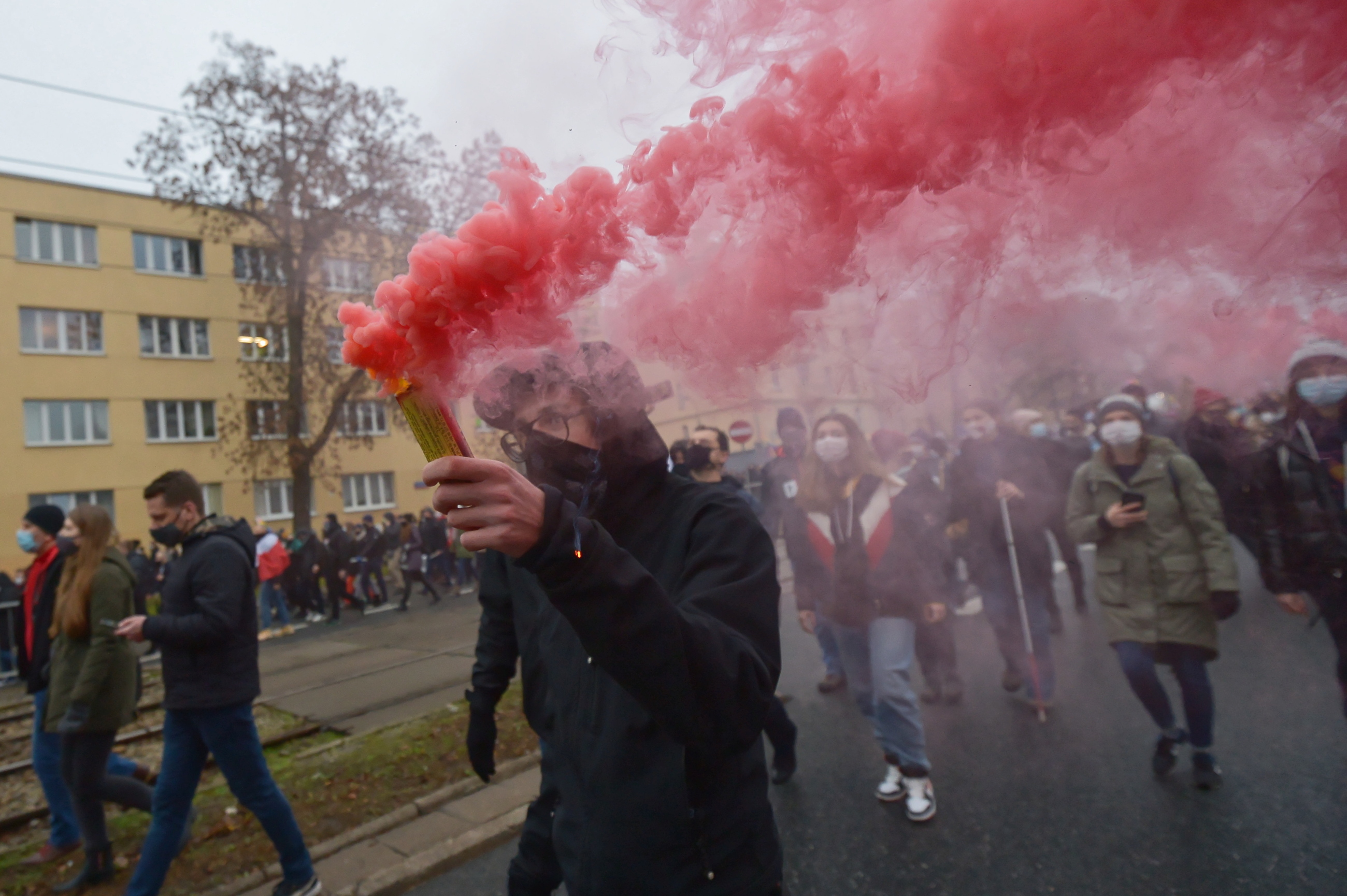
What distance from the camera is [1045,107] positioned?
1300 millimetres

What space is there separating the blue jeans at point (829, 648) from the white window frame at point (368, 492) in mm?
23439

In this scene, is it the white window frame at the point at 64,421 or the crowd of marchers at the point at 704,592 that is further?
the white window frame at the point at 64,421

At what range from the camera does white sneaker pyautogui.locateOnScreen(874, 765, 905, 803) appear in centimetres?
396

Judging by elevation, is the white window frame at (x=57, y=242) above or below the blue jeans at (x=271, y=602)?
above

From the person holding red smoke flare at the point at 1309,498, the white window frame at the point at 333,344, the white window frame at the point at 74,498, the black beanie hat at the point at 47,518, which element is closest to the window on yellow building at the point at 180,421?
the white window frame at the point at 74,498

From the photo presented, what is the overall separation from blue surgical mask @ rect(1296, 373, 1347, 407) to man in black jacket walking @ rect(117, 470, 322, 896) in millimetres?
4921

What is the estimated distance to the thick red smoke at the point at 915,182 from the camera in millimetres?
1233

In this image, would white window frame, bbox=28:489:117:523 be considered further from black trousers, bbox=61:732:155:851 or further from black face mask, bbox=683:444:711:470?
black face mask, bbox=683:444:711:470

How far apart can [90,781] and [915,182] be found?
15.4ft

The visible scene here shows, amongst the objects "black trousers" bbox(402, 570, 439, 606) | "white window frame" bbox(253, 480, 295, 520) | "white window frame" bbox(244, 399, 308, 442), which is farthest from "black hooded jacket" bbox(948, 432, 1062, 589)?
"white window frame" bbox(253, 480, 295, 520)

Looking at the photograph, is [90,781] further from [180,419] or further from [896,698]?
[180,419]

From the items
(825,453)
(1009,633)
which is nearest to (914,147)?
(825,453)

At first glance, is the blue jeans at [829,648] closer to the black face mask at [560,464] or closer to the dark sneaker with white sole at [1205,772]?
the dark sneaker with white sole at [1205,772]

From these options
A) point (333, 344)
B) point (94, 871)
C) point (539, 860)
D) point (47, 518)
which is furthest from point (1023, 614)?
point (333, 344)
